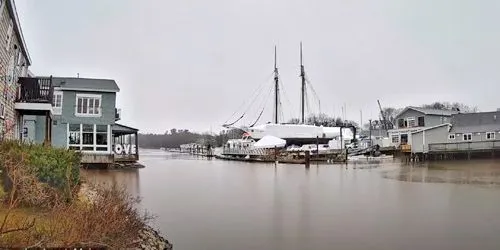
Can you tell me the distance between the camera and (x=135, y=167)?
4091cm

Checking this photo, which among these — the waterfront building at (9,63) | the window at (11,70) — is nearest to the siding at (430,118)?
the waterfront building at (9,63)

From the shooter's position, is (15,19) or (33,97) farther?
(33,97)

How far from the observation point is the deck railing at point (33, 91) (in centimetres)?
2112

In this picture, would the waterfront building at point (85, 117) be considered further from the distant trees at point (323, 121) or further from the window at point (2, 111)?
the distant trees at point (323, 121)

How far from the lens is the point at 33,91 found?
70.9 feet

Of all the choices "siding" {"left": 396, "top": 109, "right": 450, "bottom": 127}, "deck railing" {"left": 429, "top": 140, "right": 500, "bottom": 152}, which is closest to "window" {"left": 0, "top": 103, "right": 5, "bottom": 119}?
"deck railing" {"left": 429, "top": 140, "right": 500, "bottom": 152}

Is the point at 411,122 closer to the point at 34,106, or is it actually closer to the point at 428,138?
the point at 428,138

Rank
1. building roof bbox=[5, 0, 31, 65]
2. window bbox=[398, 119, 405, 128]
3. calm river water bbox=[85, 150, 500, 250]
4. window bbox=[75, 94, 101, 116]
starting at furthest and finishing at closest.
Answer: window bbox=[398, 119, 405, 128] < window bbox=[75, 94, 101, 116] < building roof bbox=[5, 0, 31, 65] < calm river water bbox=[85, 150, 500, 250]

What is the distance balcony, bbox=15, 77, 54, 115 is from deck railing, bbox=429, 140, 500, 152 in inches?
1954

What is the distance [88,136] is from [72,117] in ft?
6.06

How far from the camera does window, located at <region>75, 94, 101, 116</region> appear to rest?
1420 inches

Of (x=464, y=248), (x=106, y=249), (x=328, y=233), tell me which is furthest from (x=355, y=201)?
(x=106, y=249)

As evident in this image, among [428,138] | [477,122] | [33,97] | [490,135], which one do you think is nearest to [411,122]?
[428,138]

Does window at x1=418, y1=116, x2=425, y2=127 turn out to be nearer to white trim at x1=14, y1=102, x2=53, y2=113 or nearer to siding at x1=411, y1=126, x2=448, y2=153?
siding at x1=411, y1=126, x2=448, y2=153
